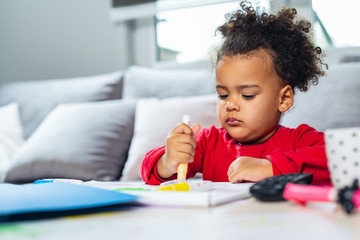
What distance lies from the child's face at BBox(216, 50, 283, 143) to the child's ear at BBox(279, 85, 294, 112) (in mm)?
20

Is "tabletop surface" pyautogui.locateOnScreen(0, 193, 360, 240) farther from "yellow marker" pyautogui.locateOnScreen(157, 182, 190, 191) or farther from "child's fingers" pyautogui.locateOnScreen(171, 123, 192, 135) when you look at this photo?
"child's fingers" pyautogui.locateOnScreen(171, 123, 192, 135)

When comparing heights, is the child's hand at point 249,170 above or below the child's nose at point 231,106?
below

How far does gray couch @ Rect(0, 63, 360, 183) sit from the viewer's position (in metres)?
1.51

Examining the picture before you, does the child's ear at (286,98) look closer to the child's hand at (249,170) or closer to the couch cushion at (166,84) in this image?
the child's hand at (249,170)

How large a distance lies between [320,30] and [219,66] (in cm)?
132

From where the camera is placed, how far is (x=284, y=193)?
1.69 ft

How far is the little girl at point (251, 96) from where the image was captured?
1.02 meters

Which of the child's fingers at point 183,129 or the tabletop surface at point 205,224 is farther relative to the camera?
Result: the child's fingers at point 183,129

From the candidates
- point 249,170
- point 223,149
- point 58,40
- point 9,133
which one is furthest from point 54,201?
point 58,40

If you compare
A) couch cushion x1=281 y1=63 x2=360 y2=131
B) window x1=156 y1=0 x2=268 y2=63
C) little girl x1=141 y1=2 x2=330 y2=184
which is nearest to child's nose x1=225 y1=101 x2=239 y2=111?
little girl x1=141 y1=2 x2=330 y2=184

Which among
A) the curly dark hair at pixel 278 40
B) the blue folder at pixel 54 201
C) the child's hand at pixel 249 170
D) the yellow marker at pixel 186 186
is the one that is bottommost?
the child's hand at pixel 249 170

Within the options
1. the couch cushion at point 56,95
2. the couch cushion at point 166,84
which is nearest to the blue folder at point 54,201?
the couch cushion at point 166,84

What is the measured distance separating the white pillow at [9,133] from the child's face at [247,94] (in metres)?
1.16

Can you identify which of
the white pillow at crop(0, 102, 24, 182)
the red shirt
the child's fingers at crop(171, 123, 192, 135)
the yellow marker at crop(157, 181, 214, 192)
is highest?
the child's fingers at crop(171, 123, 192, 135)
